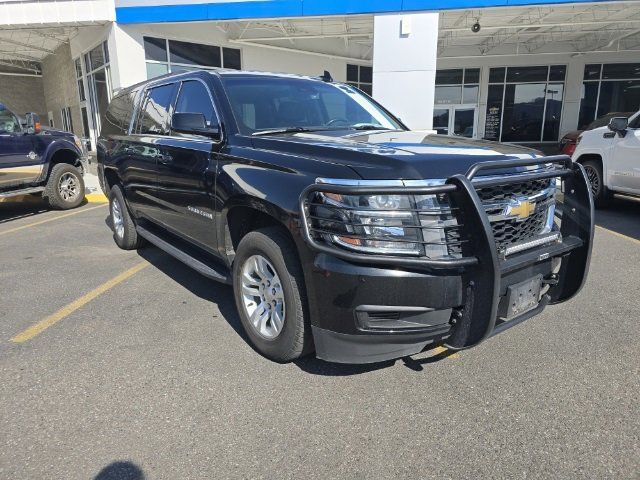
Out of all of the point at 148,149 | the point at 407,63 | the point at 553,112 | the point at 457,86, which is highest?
the point at 457,86

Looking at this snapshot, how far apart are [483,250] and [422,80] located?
10.7 meters

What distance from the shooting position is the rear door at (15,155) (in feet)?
25.6

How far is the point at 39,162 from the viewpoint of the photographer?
8.44m

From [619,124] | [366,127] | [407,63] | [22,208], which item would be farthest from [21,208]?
[619,124]

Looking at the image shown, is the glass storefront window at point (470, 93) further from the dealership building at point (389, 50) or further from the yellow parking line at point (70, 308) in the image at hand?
the yellow parking line at point (70, 308)

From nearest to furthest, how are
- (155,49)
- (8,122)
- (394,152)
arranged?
(394,152)
(8,122)
(155,49)

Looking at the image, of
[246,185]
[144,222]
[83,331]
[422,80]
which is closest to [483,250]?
[246,185]

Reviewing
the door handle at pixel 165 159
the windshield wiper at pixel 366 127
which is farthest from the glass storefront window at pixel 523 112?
the door handle at pixel 165 159

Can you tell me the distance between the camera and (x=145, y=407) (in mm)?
2717

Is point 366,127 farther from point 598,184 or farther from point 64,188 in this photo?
point 64,188

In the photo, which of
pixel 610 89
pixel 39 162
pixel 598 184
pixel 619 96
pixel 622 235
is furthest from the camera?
pixel 619 96

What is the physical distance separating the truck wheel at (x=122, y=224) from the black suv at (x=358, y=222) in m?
1.85

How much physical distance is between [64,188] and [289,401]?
26.8 ft

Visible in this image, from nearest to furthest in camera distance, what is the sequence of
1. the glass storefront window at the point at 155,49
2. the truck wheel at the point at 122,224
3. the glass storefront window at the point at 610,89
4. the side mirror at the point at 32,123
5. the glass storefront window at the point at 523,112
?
the truck wheel at the point at 122,224 < the side mirror at the point at 32,123 < the glass storefront window at the point at 155,49 < the glass storefront window at the point at 610,89 < the glass storefront window at the point at 523,112
